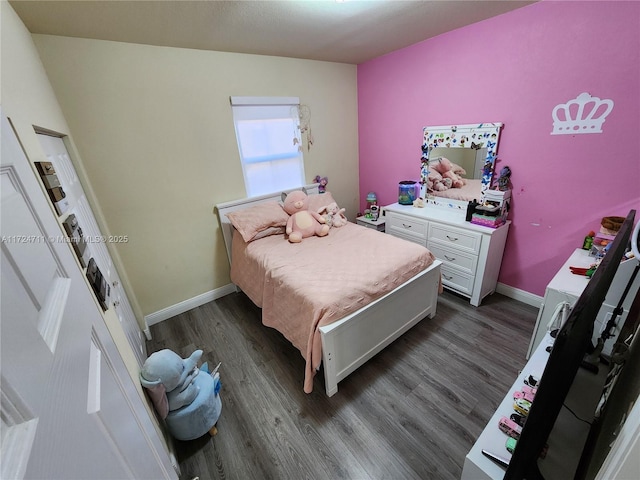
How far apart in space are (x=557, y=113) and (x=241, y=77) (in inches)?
104

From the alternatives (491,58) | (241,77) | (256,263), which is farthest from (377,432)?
(241,77)

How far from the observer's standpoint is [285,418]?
1.64 m

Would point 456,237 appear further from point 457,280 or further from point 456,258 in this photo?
point 457,280

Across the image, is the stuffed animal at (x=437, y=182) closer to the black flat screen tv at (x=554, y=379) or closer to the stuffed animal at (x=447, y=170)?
the stuffed animal at (x=447, y=170)

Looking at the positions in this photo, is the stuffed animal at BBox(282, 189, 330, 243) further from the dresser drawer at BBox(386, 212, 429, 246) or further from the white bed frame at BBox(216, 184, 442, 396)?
the white bed frame at BBox(216, 184, 442, 396)

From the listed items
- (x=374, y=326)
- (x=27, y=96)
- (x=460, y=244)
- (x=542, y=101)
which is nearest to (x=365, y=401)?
(x=374, y=326)

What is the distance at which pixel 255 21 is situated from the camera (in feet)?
6.08

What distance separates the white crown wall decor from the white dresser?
81 centimetres

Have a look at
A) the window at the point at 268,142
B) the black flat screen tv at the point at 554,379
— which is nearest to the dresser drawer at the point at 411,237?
the window at the point at 268,142

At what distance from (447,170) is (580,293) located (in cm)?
164

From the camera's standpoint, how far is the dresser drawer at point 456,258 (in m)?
2.42

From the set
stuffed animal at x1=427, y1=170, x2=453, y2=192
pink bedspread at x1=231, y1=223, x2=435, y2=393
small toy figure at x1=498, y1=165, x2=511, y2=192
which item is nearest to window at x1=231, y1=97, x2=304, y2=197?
pink bedspread at x1=231, y1=223, x2=435, y2=393

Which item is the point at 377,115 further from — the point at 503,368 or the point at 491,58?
the point at 503,368

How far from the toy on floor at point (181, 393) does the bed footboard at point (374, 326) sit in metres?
0.69
